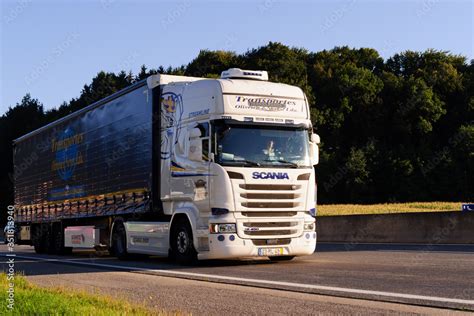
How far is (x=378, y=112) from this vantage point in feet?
230

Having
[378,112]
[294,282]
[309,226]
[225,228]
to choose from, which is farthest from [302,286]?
[378,112]

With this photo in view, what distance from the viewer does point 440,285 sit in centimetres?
958

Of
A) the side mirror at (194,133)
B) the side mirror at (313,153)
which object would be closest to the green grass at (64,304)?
the side mirror at (194,133)

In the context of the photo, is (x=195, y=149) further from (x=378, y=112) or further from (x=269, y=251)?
(x=378, y=112)

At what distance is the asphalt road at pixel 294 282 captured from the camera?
8.14 meters

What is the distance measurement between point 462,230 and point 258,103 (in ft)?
32.6

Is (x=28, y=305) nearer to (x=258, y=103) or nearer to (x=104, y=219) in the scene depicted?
(x=258, y=103)

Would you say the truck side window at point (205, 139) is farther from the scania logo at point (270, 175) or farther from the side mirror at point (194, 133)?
the scania logo at point (270, 175)

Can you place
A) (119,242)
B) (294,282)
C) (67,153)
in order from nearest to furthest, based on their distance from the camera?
(294,282)
(119,242)
(67,153)

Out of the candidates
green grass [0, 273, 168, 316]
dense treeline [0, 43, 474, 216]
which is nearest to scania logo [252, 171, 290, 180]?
green grass [0, 273, 168, 316]

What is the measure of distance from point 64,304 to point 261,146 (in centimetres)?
681

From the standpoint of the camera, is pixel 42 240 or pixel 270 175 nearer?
pixel 270 175

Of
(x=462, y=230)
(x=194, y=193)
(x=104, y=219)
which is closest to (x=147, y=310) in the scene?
(x=194, y=193)

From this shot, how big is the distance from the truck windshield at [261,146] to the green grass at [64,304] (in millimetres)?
4943
